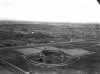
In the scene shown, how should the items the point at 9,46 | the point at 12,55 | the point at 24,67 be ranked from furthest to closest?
the point at 9,46, the point at 12,55, the point at 24,67

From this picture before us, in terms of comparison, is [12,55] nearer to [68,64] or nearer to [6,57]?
[6,57]

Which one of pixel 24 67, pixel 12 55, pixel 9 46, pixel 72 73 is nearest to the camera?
pixel 72 73

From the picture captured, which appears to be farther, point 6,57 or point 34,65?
point 6,57

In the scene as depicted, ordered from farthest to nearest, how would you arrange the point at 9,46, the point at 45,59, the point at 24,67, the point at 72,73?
the point at 9,46 → the point at 45,59 → the point at 24,67 → the point at 72,73

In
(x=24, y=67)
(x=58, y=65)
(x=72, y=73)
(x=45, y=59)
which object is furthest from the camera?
(x=45, y=59)

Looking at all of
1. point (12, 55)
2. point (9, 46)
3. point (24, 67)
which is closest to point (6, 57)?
point (12, 55)

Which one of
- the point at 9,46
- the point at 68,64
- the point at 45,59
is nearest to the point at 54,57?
the point at 45,59

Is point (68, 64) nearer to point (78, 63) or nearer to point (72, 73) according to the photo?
point (78, 63)

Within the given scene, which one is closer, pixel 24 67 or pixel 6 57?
pixel 24 67
